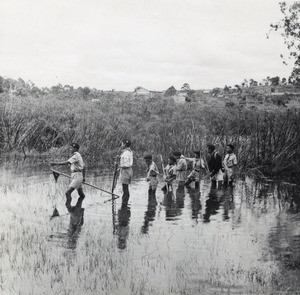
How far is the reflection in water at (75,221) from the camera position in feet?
27.8

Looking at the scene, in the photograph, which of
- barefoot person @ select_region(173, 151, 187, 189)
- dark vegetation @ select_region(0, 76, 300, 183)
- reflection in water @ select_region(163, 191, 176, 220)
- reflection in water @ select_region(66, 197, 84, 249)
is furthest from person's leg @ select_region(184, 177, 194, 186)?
dark vegetation @ select_region(0, 76, 300, 183)

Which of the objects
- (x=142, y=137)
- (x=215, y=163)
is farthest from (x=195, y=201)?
(x=142, y=137)

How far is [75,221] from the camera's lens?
998cm

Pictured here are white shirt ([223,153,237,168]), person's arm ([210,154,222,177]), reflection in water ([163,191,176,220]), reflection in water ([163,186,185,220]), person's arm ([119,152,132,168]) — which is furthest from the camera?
white shirt ([223,153,237,168])

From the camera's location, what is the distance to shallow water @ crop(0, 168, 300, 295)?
257 inches

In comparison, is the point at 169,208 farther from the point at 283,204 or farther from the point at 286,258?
the point at 286,258

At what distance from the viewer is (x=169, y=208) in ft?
38.5

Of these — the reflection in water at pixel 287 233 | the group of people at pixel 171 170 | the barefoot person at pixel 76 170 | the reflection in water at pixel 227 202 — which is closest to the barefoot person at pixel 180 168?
the group of people at pixel 171 170

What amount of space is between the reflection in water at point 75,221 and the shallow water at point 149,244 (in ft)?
0.07

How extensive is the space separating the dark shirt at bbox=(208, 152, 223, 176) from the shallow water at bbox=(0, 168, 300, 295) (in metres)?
1.10

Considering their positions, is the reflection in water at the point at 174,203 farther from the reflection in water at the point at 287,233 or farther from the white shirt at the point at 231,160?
the reflection in water at the point at 287,233

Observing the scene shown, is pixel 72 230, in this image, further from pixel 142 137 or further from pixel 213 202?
pixel 142 137

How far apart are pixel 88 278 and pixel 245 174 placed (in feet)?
40.9

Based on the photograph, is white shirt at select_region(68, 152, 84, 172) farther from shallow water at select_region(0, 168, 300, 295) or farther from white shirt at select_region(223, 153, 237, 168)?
white shirt at select_region(223, 153, 237, 168)
